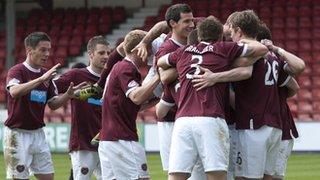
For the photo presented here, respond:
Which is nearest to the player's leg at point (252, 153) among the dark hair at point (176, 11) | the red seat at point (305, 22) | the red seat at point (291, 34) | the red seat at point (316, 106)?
the dark hair at point (176, 11)

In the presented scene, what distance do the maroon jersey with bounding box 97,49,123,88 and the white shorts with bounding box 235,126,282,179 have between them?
2.00 meters

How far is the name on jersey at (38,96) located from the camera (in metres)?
10.8

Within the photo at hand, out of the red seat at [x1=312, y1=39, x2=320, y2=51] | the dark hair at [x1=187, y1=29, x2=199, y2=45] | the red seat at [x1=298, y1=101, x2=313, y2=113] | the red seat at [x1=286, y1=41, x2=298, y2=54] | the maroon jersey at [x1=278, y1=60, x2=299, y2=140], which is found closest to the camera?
the dark hair at [x1=187, y1=29, x2=199, y2=45]

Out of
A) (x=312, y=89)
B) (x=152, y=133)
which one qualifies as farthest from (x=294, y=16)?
(x=152, y=133)

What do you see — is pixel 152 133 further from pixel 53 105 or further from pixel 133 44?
pixel 133 44

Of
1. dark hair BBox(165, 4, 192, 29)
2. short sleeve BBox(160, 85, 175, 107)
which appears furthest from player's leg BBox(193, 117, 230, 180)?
dark hair BBox(165, 4, 192, 29)

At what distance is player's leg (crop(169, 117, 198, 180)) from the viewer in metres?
8.26

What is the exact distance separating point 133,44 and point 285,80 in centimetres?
157

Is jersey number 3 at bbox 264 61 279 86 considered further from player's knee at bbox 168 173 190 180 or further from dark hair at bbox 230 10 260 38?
player's knee at bbox 168 173 190 180

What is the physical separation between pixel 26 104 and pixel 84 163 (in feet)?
3.19

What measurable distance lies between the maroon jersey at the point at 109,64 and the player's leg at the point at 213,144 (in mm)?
2184

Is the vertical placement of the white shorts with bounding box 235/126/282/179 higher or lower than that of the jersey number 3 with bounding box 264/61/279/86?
lower

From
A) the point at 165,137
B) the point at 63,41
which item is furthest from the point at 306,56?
the point at 165,137

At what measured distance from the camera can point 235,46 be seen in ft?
27.1
